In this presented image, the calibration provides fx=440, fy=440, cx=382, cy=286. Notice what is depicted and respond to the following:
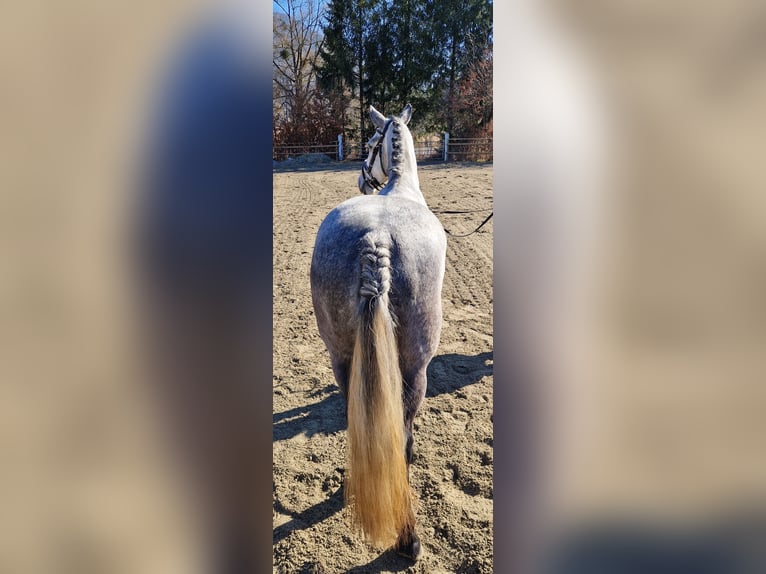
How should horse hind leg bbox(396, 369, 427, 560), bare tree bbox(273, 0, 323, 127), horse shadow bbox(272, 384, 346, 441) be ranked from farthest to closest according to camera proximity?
1. bare tree bbox(273, 0, 323, 127)
2. horse shadow bbox(272, 384, 346, 441)
3. horse hind leg bbox(396, 369, 427, 560)

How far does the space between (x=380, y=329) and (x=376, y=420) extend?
320mm

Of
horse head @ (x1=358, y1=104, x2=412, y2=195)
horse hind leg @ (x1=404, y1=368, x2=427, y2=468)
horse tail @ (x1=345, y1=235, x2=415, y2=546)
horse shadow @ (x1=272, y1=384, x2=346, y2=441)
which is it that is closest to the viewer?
horse tail @ (x1=345, y1=235, x2=415, y2=546)

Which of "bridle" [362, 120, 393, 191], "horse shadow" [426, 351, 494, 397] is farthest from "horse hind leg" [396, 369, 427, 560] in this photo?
"bridle" [362, 120, 393, 191]

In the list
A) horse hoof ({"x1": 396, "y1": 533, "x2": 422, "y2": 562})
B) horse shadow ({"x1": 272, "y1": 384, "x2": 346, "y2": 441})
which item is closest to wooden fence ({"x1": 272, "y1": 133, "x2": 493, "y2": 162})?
horse shadow ({"x1": 272, "y1": 384, "x2": 346, "y2": 441})

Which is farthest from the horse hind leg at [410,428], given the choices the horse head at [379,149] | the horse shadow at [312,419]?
the horse head at [379,149]

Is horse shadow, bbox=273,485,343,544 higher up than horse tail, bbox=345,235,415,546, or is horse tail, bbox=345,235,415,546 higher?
horse tail, bbox=345,235,415,546

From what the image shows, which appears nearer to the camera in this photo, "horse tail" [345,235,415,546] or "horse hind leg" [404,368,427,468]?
"horse tail" [345,235,415,546]

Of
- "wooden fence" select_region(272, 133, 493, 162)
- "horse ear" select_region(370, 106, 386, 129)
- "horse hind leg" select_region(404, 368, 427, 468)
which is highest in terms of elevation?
"wooden fence" select_region(272, 133, 493, 162)

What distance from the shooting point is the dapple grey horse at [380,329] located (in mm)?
1538

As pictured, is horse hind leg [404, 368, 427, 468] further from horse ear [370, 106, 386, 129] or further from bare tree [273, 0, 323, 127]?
bare tree [273, 0, 323, 127]

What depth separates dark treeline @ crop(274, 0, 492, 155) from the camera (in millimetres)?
10727
